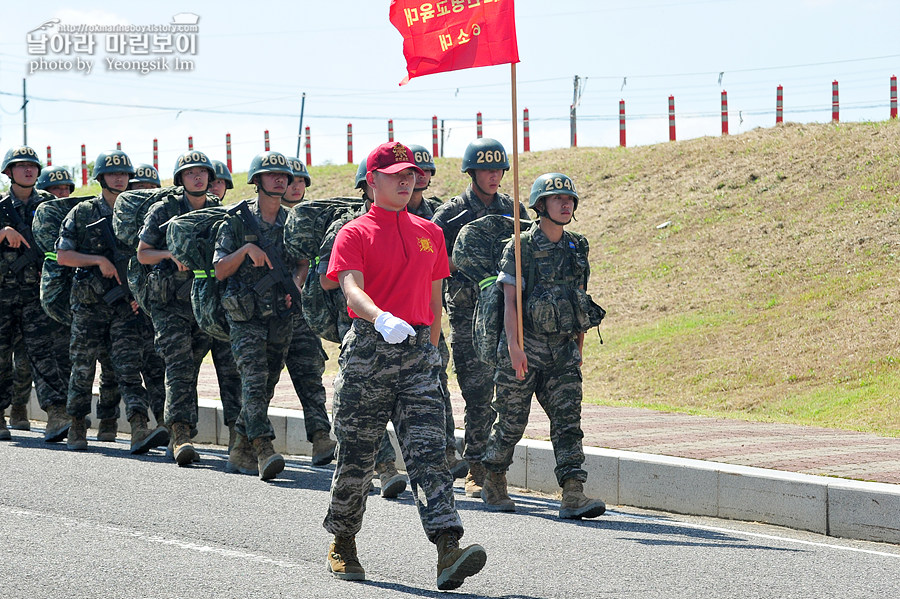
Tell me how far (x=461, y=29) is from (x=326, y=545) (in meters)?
3.46

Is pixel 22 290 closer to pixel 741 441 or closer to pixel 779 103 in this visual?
pixel 741 441

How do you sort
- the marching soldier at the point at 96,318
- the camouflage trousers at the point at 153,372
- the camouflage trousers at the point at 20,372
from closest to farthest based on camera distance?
the marching soldier at the point at 96,318, the camouflage trousers at the point at 153,372, the camouflage trousers at the point at 20,372

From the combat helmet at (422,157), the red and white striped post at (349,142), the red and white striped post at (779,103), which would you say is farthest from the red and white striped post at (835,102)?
the combat helmet at (422,157)

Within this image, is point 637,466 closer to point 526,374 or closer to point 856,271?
point 526,374

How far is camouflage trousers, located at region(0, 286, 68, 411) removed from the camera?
11.3 metres

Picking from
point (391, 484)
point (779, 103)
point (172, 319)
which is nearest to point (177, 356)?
point (172, 319)

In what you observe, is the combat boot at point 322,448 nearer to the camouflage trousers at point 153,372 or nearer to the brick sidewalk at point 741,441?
the brick sidewalk at point 741,441

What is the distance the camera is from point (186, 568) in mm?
5953

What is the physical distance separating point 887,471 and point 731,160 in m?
17.9

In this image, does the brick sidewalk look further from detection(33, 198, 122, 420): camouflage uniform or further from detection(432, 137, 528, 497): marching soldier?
detection(33, 198, 122, 420): camouflage uniform

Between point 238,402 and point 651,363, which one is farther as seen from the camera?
point 651,363

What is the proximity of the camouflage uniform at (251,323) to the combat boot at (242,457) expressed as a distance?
5.7 inches

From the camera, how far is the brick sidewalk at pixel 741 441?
8.39 m

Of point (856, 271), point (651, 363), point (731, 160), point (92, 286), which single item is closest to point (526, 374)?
point (92, 286)
